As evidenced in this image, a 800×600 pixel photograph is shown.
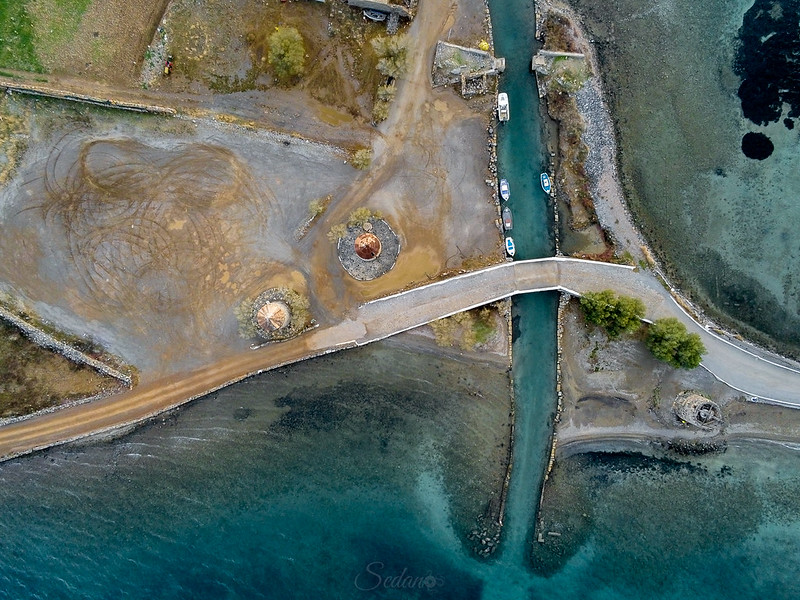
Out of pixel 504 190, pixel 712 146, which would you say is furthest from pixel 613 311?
pixel 712 146

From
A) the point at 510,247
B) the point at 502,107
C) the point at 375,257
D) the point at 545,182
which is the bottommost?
the point at 375,257

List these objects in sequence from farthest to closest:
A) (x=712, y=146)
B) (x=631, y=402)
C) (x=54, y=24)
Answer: (x=631, y=402), (x=712, y=146), (x=54, y=24)

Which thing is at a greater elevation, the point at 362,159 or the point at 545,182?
the point at 362,159

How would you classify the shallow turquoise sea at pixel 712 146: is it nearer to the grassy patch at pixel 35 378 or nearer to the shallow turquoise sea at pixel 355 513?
the shallow turquoise sea at pixel 355 513

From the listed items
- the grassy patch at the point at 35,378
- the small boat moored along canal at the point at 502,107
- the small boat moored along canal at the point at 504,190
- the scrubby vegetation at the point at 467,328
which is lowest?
the grassy patch at the point at 35,378

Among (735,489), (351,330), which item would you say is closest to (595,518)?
(735,489)

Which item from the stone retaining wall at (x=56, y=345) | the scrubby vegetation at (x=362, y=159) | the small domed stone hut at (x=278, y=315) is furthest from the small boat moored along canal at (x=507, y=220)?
the stone retaining wall at (x=56, y=345)

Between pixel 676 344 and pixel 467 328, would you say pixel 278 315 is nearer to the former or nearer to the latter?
pixel 467 328
